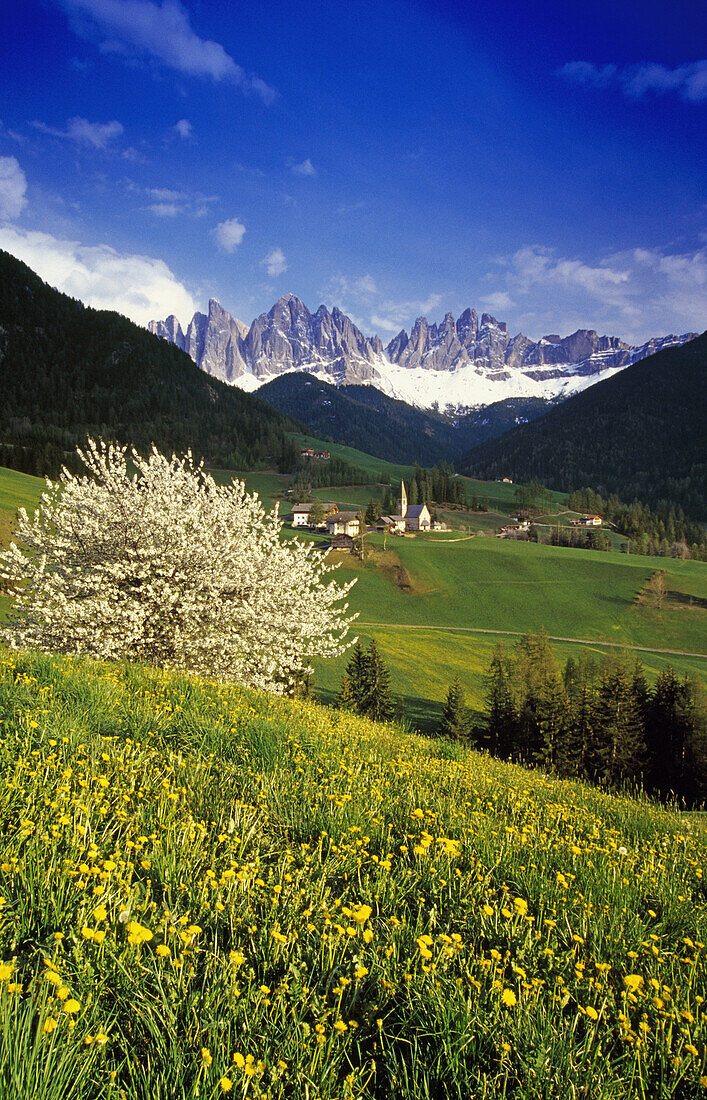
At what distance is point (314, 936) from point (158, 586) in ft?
A: 58.5

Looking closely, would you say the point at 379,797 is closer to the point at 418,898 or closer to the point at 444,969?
the point at 418,898

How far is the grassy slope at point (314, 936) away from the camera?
262cm

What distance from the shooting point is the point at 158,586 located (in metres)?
19.9

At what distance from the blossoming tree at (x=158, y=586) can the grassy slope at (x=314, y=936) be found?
1322 centimetres

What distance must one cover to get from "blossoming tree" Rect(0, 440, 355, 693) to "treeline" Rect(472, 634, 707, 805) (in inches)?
1145

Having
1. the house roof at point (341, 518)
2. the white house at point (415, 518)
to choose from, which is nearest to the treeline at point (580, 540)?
the white house at point (415, 518)

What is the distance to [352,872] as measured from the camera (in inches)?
175

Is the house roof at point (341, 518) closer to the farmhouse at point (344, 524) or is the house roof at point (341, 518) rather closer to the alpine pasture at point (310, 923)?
the farmhouse at point (344, 524)

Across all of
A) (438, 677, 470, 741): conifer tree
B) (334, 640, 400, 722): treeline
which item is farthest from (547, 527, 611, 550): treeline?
(438, 677, 470, 741): conifer tree

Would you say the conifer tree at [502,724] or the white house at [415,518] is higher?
the white house at [415,518]

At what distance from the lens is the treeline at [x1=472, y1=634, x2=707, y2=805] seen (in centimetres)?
4347

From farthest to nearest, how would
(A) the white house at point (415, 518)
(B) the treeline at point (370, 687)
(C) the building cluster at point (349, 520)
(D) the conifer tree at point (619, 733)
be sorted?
1. (A) the white house at point (415, 518)
2. (C) the building cluster at point (349, 520)
3. (B) the treeline at point (370, 687)
4. (D) the conifer tree at point (619, 733)

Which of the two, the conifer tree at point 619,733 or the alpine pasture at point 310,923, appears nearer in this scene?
the alpine pasture at point 310,923

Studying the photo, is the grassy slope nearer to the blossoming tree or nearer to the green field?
the blossoming tree
